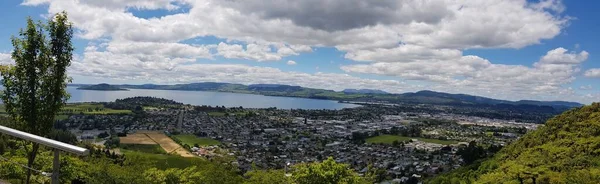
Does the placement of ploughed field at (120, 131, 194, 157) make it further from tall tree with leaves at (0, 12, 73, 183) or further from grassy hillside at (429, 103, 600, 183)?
tall tree with leaves at (0, 12, 73, 183)

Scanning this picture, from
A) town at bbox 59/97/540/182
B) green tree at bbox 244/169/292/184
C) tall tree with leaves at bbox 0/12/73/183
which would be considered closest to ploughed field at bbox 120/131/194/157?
town at bbox 59/97/540/182

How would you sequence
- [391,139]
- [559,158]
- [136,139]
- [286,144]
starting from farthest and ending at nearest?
[391,139]
[286,144]
[136,139]
[559,158]

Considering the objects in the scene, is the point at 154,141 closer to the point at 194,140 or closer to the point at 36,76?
the point at 194,140

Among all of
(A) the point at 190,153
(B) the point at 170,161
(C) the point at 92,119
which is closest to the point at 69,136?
(A) the point at 190,153

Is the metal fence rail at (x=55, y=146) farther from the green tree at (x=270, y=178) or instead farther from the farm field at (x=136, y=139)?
the farm field at (x=136, y=139)

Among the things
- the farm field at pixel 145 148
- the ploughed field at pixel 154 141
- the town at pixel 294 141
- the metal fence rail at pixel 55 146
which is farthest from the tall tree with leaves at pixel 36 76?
the farm field at pixel 145 148

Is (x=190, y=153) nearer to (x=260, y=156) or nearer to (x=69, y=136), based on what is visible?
(x=260, y=156)

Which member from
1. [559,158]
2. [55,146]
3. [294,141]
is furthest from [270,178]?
[294,141]

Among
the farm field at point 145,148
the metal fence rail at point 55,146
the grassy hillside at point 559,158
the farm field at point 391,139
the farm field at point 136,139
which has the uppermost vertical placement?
the metal fence rail at point 55,146
